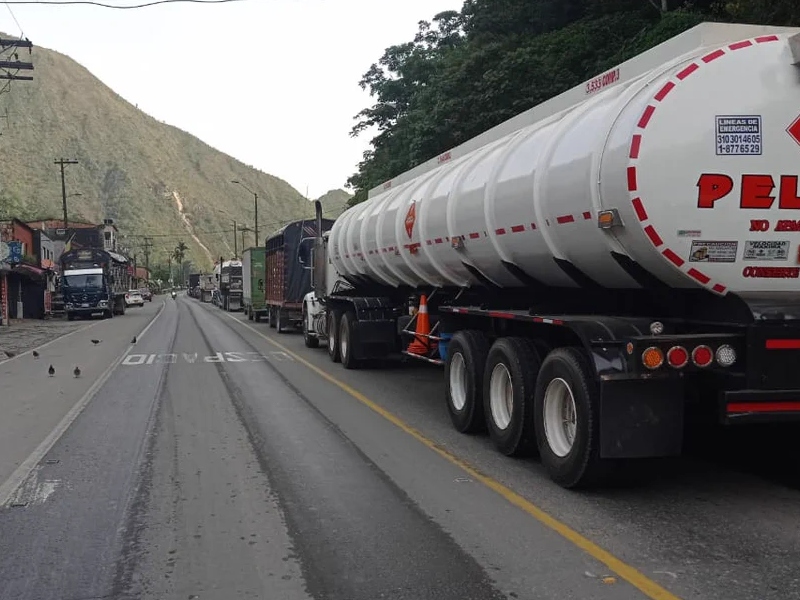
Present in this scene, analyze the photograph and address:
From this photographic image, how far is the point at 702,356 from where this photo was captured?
546 cm

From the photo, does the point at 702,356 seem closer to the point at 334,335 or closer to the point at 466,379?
the point at 466,379

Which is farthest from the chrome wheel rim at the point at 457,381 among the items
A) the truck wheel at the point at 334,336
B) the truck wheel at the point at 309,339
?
the truck wheel at the point at 309,339

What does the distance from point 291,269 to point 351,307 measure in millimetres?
9216

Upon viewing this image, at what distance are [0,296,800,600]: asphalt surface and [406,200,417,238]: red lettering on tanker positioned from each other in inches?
98.4

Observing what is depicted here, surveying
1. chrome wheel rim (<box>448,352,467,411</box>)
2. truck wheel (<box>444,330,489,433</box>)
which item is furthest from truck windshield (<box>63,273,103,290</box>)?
chrome wheel rim (<box>448,352,467,411</box>)

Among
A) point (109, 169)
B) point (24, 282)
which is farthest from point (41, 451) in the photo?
point (109, 169)

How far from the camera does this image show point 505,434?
7535 millimetres

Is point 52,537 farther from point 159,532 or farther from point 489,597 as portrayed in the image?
point 489,597

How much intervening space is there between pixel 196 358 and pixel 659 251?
13750 mm

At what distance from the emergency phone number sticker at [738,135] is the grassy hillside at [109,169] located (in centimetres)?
12847

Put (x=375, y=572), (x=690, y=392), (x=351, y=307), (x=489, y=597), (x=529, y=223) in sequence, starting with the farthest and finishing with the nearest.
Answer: (x=351, y=307), (x=529, y=223), (x=690, y=392), (x=375, y=572), (x=489, y=597)

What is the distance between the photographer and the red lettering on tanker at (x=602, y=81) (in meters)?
6.74

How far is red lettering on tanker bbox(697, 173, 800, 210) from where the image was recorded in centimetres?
532

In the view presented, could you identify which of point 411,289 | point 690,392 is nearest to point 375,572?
point 690,392
